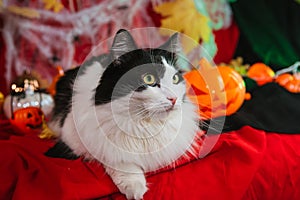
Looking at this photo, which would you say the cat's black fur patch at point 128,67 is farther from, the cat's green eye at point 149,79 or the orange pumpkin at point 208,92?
the orange pumpkin at point 208,92

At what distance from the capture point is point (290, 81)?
159 centimetres

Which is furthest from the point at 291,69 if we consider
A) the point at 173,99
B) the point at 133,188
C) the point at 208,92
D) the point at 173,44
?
the point at 133,188

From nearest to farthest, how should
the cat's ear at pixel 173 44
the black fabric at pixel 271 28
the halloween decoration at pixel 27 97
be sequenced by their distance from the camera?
1. the cat's ear at pixel 173 44
2. the halloween decoration at pixel 27 97
3. the black fabric at pixel 271 28

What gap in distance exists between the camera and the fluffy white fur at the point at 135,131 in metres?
0.88

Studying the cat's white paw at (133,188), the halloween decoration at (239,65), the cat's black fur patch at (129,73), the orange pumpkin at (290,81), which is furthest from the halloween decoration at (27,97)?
the orange pumpkin at (290,81)

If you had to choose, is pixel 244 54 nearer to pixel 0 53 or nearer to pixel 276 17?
pixel 276 17

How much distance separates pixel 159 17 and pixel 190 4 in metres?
0.17

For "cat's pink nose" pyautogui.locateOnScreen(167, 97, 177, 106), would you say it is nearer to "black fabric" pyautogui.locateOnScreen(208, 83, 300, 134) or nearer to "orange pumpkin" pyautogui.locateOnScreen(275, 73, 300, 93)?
"black fabric" pyautogui.locateOnScreen(208, 83, 300, 134)

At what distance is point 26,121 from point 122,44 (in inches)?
23.7

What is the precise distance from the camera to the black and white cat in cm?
88

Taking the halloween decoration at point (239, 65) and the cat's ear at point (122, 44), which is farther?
the halloween decoration at point (239, 65)

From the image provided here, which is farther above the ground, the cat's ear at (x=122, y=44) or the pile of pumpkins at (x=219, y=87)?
the cat's ear at (x=122, y=44)

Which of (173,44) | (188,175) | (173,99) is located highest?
(173,44)

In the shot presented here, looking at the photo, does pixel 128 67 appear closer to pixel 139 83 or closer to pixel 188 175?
pixel 139 83
